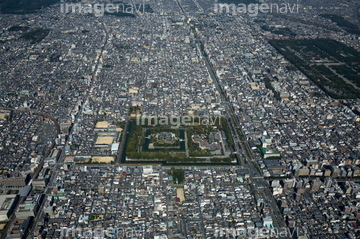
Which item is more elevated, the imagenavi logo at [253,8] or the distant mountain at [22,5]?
the distant mountain at [22,5]

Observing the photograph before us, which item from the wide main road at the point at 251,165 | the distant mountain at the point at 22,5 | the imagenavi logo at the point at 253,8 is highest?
the distant mountain at the point at 22,5

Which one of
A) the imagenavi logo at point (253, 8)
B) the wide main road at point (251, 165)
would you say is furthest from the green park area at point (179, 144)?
the imagenavi logo at point (253, 8)

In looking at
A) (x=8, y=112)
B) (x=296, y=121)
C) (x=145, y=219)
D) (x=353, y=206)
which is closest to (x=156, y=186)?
(x=145, y=219)

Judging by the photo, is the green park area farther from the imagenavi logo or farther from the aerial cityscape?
the imagenavi logo

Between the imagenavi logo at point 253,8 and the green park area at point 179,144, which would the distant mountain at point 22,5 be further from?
the green park area at point 179,144

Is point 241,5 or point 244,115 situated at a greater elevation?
point 241,5

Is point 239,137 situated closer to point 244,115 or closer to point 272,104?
point 244,115

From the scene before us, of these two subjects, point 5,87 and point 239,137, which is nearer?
point 239,137

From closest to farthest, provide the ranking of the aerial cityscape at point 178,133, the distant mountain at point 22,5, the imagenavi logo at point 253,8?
the aerial cityscape at point 178,133 → the distant mountain at point 22,5 → the imagenavi logo at point 253,8
